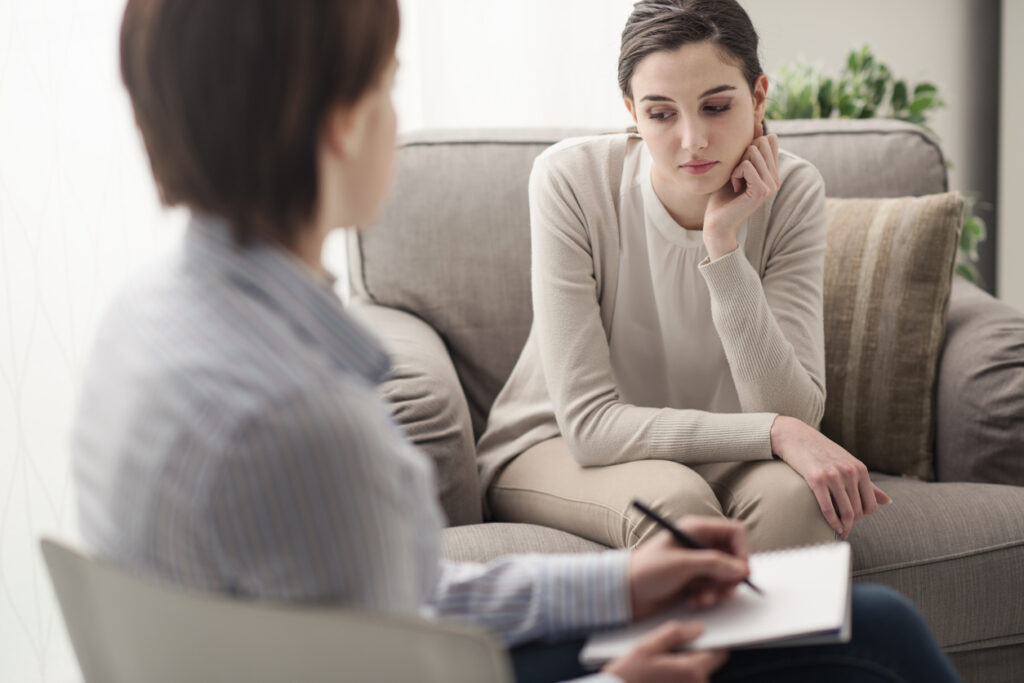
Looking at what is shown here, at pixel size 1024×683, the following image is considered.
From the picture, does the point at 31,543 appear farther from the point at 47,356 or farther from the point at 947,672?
the point at 947,672

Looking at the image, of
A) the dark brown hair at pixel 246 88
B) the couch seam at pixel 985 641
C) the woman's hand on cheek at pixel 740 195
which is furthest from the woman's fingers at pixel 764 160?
the dark brown hair at pixel 246 88

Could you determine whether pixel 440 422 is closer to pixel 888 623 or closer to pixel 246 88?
pixel 888 623

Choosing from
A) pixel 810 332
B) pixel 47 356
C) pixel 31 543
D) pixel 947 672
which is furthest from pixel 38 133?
pixel 947 672

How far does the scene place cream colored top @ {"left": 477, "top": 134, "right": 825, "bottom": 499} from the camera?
1.42 metres

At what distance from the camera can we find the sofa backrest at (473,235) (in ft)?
6.00

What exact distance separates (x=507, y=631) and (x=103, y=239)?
1358 mm

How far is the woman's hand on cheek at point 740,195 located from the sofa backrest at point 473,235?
457 mm

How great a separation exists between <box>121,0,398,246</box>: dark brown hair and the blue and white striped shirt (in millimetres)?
27

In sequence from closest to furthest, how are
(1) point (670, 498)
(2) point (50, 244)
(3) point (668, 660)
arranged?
(3) point (668, 660)
(1) point (670, 498)
(2) point (50, 244)

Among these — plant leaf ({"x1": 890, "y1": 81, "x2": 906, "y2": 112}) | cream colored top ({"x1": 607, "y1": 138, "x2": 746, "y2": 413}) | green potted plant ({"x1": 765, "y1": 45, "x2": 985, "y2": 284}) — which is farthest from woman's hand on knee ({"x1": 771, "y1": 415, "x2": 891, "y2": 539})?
plant leaf ({"x1": 890, "y1": 81, "x2": 906, "y2": 112})

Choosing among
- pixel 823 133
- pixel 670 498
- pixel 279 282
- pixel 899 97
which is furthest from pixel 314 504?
pixel 899 97

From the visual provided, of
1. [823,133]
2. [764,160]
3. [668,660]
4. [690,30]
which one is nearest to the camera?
[668,660]

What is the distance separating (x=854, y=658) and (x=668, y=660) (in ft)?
0.55

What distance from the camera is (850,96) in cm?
239
